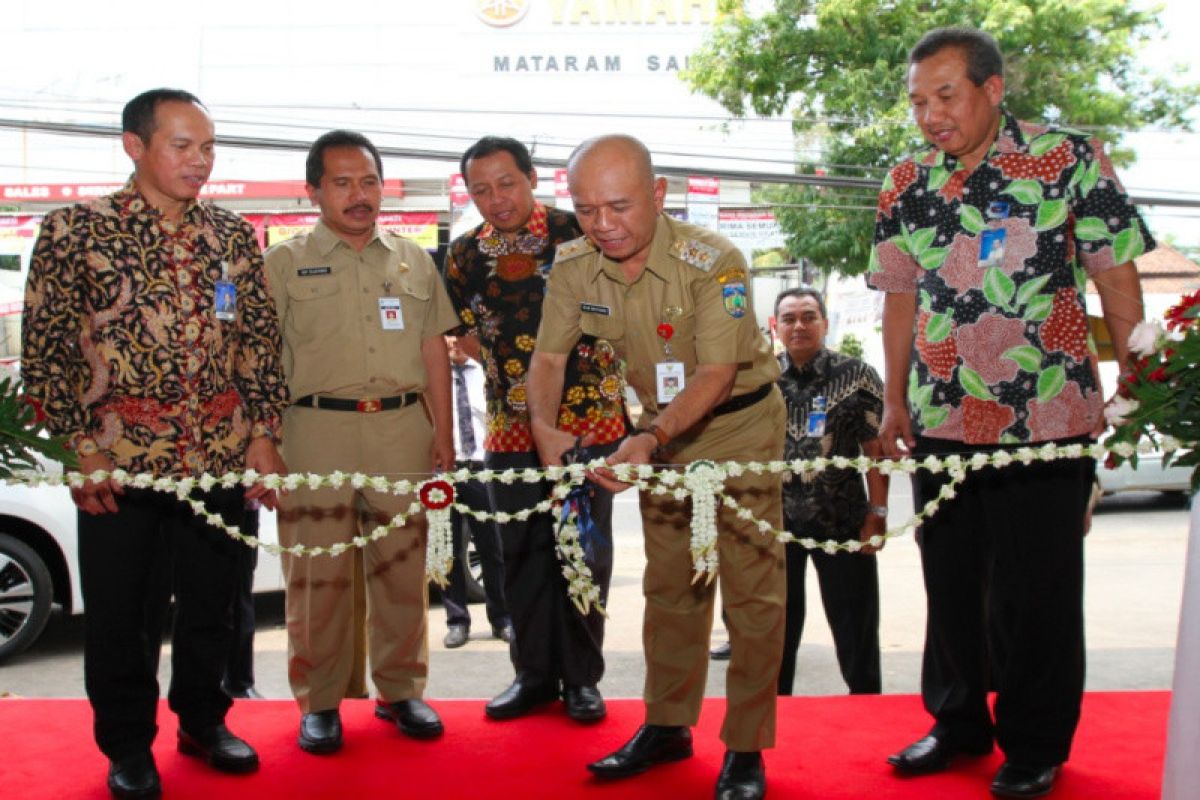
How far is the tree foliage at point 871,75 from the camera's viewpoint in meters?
13.7

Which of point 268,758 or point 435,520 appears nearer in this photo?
point 435,520

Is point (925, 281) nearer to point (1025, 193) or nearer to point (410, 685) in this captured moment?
point (1025, 193)

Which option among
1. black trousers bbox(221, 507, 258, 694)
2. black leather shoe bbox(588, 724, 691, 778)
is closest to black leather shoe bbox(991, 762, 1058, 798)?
black leather shoe bbox(588, 724, 691, 778)

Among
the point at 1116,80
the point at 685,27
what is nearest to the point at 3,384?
the point at 1116,80

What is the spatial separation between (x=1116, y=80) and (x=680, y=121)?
7957 mm

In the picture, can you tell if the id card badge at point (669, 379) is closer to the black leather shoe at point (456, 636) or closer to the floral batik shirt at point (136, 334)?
the floral batik shirt at point (136, 334)

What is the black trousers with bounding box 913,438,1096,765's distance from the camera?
→ 2955 mm

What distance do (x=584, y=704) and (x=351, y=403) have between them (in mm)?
1094

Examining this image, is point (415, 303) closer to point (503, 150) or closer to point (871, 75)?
point (503, 150)

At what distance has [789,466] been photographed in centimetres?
289

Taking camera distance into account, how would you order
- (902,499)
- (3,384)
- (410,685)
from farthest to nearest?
(902,499)
(410,685)
(3,384)

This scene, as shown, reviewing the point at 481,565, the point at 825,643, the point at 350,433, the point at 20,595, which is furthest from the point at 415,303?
the point at 825,643

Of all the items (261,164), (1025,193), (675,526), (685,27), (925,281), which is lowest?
(675,526)

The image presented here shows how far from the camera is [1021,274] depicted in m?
2.96
